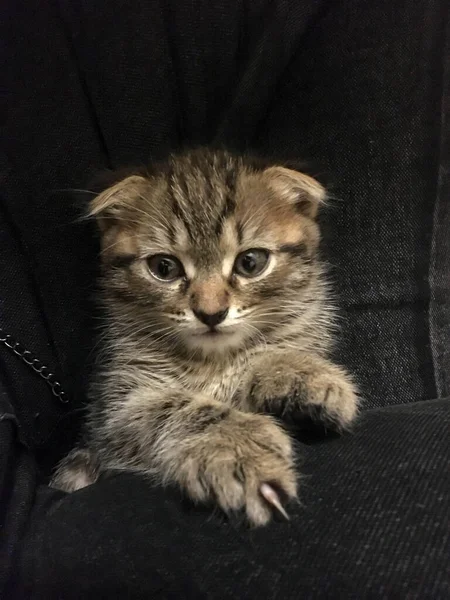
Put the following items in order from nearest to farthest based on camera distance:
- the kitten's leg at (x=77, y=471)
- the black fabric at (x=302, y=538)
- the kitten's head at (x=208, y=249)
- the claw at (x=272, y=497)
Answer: the black fabric at (x=302, y=538) < the claw at (x=272, y=497) < the kitten's head at (x=208, y=249) < the kitten's leg at (x=77, y=471)

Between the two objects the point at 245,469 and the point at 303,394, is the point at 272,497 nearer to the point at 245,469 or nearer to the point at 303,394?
the point at 245,469

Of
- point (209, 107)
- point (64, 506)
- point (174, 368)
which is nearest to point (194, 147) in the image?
point (209, 107)

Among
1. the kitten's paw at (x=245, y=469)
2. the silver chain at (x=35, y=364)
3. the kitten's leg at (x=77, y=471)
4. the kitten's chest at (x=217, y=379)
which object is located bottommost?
the kitten's leg at (x=77, y=471)

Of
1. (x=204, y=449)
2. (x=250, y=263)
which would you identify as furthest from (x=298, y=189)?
(x=204, y=449)

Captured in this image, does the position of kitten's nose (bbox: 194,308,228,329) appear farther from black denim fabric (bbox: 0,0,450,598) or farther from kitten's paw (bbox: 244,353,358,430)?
black denim fabric (bbox: 0,0,450,598)

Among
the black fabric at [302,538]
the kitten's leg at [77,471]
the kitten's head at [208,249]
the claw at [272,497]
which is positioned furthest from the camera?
the kitten's leg at [77,471]

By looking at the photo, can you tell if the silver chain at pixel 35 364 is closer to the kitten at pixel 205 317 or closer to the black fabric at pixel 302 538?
the kitten at pixel 205 317

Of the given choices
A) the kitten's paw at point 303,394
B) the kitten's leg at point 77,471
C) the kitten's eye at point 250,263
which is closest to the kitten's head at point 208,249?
the kitten's eye at point 250,263
